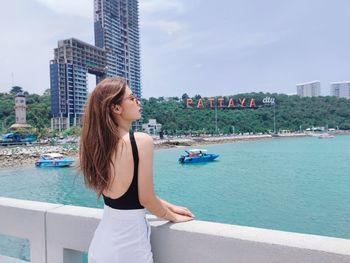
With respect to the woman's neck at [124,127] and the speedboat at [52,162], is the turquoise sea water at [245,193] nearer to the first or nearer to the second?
the speedboat at [52,162]

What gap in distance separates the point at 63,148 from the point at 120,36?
176ft

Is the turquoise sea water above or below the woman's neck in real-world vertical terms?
below

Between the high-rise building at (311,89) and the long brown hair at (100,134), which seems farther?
the high-rise building at (311,89)

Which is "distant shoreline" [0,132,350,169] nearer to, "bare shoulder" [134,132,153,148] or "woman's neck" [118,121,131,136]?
"woman's neck" [118,121,131,136]

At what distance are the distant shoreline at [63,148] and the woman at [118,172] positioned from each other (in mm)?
435

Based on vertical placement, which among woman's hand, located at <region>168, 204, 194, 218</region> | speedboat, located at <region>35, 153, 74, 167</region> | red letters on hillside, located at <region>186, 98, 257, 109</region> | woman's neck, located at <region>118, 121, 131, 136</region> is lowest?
speedboat, located at <region>35, 153, 74, 167</region>

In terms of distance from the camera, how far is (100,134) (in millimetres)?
1505

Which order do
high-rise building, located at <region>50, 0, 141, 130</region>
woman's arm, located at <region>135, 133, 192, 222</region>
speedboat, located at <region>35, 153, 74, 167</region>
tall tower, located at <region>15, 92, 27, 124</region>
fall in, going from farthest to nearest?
high-rise building, located at <region>50, 0, 141, 130</region>
tall tower, located at <region>15, 92, 27, 124</region>
speedboat, located at <region>35, 153, 74, 167</region>
woman's arm, located at <region>135, 133, 192, 222</region>

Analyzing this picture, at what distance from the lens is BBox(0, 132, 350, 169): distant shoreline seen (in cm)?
3483

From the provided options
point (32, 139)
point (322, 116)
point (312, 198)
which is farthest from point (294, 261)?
point (322, 116)

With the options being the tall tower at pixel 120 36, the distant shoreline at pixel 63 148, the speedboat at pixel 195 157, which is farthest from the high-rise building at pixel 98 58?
the speedboat at pixel 195 157

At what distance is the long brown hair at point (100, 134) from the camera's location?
1.49 m

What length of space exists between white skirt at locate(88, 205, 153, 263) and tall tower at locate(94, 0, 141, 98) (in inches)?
3343

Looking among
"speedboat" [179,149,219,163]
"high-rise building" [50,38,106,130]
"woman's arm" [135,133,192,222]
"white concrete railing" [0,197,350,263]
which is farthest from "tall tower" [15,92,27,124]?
"woman's arm" [135,133,192,222]
